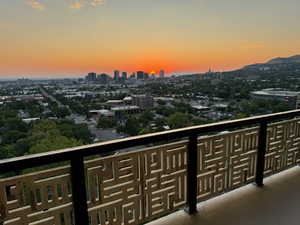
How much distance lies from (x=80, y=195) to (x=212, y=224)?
111 centimetres

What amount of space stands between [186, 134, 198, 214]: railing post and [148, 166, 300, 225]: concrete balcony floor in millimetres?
85

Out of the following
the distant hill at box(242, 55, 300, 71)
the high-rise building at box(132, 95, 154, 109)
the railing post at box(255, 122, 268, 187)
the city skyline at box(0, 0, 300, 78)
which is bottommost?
the railing post at box(255, 122, 268, 187)

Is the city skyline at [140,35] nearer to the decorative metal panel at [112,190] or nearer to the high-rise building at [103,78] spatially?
the high-rise building at [103,78]

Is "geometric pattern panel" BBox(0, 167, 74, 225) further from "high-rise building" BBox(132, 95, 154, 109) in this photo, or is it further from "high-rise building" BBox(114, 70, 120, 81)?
"high-rise building" BBox(114, 70, 120, 81)

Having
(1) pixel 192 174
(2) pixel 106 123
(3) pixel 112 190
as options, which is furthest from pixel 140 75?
(3) pixel 112 190

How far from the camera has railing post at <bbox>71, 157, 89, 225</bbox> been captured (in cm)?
131

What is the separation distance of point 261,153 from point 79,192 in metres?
1.93

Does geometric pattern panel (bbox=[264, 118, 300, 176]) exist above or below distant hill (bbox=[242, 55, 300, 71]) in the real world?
below

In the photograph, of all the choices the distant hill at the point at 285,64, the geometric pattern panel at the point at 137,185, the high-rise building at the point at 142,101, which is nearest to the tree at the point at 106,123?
the high-rise building at the point at 142,101

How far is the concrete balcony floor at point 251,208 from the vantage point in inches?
69.5

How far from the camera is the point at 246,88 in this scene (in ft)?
13.3

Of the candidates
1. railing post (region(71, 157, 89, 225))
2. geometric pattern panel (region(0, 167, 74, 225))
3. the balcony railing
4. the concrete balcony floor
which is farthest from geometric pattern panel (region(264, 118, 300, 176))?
geometric pattern panel (region(0, 167, 74, 225))

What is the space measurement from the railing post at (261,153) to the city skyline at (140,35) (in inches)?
117

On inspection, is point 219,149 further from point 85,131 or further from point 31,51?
point 31,51
